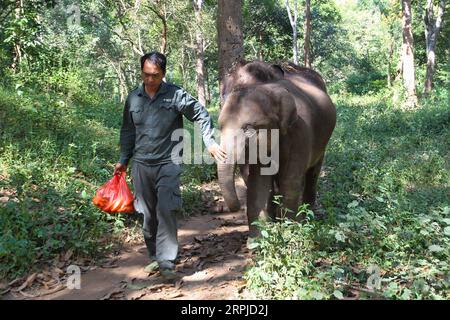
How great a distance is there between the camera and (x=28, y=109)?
27.7 ft

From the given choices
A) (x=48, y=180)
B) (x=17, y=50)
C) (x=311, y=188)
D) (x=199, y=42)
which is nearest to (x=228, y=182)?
(x=311, y=188)

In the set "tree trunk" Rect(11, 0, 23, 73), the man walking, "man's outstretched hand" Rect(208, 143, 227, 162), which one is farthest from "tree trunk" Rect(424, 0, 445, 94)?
the man walking

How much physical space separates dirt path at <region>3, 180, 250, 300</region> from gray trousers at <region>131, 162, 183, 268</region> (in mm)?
285

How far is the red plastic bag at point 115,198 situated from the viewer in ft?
15.3

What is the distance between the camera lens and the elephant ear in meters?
4.94

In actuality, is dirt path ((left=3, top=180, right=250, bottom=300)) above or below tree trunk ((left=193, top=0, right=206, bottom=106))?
below

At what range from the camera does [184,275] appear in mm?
4656

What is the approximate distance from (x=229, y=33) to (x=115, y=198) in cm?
410

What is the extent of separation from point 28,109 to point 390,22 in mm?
28428

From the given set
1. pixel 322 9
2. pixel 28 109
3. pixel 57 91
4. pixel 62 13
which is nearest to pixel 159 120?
pixel 28 109

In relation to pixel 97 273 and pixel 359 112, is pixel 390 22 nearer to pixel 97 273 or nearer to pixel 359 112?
pixel 359 112

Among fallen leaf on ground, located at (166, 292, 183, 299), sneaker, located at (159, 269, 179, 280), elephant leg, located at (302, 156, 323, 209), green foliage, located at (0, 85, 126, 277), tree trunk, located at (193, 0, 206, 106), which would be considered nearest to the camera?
fallen leaf on ground, located at (166, 292, 183, 299)

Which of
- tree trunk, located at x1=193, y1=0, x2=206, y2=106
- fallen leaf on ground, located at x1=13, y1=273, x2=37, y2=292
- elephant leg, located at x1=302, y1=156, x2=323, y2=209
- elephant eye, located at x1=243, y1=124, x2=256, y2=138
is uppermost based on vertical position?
tree trunk, located at x1=193, y1=0, x2=206, y2=106

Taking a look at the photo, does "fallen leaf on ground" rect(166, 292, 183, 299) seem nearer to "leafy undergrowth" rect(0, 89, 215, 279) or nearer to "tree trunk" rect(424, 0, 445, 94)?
"leafy undergrowth" rect(0, 89, 215, 279)
